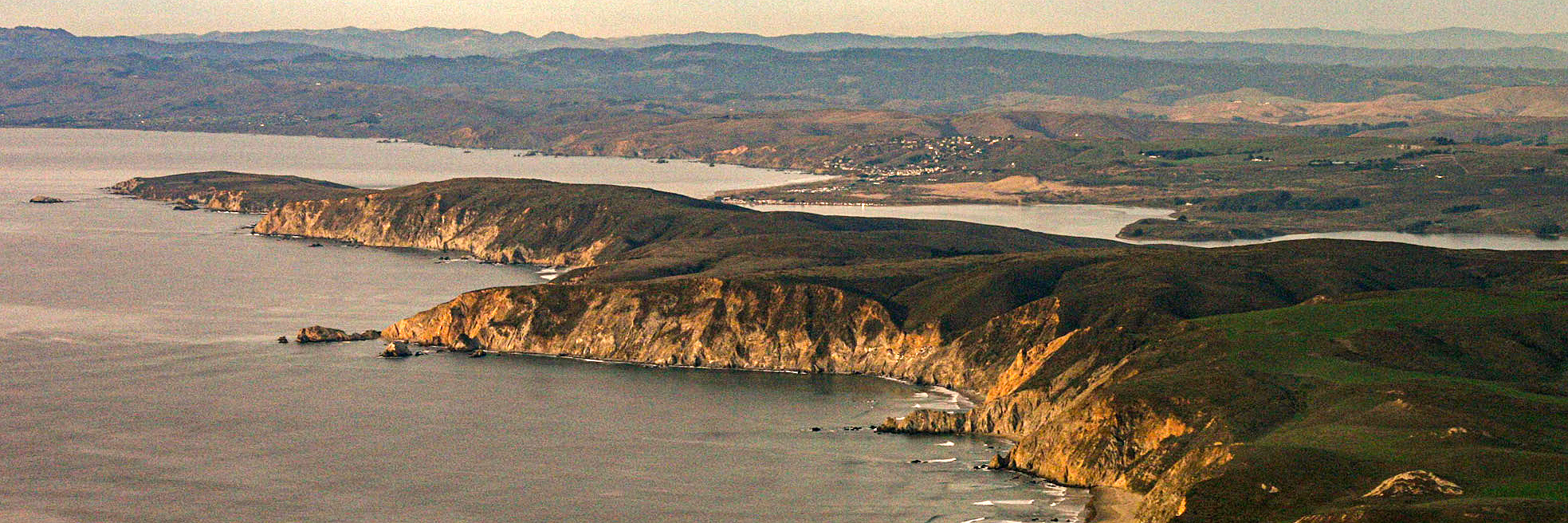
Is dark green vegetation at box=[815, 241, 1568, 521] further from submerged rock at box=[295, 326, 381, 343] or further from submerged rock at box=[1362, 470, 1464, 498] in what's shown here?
submerged rock at box=[295, 326, 381, 343]

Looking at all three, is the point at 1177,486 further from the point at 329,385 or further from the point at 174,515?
the point at 329,385

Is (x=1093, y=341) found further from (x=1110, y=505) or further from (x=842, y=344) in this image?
(x=1110, y=505)

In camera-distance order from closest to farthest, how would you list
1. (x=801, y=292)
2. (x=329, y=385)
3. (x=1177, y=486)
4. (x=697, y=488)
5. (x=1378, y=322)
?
(x=1177, y=486) < (x=697, y=488) < (x=1378, y=322) < (x=329, y=385) < (x=801, y=292)

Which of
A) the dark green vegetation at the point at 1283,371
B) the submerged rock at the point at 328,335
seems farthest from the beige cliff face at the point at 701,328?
the dark green vegetation at the point at 1283,371

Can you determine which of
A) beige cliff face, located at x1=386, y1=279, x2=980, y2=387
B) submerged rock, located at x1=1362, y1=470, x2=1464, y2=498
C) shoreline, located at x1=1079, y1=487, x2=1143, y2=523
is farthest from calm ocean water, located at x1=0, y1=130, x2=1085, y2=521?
submerged rock, located at x1=1362, y1=470, x2=1464, y2=498

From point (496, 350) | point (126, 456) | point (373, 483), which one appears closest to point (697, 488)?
point (373, 483)

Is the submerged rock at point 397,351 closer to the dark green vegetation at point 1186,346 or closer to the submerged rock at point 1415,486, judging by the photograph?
the dark green vegetation at point 1186,346
